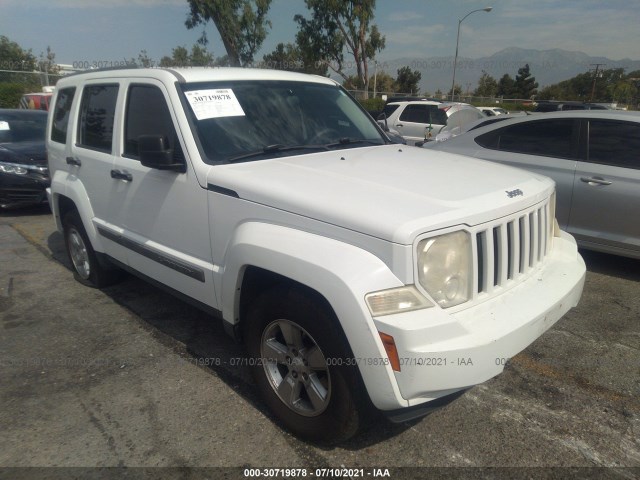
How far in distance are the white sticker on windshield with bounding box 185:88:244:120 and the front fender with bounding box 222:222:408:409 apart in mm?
1154

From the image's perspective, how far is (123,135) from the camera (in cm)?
369

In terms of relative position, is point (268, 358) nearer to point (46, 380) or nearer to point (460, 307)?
point (460, 307)

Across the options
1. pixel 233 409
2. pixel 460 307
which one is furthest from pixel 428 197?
pixel 233 409

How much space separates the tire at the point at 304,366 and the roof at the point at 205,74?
65.7 inches

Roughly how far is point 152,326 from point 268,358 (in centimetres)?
170

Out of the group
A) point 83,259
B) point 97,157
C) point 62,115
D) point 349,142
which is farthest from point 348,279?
point 62,115

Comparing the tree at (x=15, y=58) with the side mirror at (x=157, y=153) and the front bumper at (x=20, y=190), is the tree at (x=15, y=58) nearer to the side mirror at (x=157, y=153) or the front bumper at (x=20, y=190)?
the front bumper at (x=20, y=190)

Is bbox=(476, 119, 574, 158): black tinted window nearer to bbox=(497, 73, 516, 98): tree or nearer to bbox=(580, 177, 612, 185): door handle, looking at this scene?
bbox=(580, 177, 612, 185): door handle

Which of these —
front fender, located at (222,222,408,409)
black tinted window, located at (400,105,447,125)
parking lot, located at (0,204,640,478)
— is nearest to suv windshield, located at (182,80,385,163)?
front fender, located at (222,222,408,409)

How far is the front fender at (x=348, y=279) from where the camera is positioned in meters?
2.04

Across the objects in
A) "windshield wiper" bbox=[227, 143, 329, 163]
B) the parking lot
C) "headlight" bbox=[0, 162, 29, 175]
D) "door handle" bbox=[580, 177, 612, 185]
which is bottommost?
the parking lot

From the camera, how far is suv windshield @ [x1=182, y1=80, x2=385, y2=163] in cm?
306

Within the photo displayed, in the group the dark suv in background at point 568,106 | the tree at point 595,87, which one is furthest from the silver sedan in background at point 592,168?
the tree at point 595,87

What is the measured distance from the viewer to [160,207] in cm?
327
